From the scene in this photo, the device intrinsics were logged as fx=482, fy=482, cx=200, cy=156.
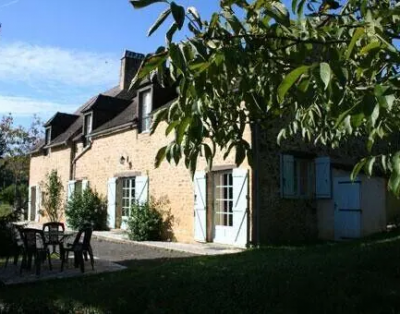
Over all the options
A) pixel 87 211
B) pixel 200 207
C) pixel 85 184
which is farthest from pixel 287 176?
pixel 85 184

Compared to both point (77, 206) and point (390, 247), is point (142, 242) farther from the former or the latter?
point (390, 247)

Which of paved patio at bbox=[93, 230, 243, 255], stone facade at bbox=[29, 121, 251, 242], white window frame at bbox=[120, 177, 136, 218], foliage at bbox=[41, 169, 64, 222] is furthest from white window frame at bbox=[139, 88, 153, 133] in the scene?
foliage at bbox=[41, 169, 64, 222]

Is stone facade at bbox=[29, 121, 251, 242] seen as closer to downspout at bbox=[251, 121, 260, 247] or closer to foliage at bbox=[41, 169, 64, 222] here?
downspout at bbox=[251, 121, 260, 247]

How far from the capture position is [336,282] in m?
6.20

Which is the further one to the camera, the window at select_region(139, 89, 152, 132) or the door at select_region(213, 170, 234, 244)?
the window at select_region(139, 89, 152, 132)

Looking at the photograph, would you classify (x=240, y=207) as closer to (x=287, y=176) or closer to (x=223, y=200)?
(x=223, y=200)

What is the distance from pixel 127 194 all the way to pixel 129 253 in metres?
5.66

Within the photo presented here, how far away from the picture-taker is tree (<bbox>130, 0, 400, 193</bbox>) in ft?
5.86

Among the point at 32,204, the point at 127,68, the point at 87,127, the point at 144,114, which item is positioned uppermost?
the point at 127,68

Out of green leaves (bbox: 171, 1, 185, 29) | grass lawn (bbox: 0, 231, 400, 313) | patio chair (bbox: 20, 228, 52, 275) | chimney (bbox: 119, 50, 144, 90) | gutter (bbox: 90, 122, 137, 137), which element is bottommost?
grass lawn (bbox: 0, 231, 400, 313)

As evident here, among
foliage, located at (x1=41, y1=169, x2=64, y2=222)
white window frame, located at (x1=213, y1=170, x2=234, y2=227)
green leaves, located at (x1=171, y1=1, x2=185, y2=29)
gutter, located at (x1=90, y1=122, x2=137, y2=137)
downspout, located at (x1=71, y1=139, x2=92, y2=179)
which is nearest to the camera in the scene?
Result: green leaves, located at (x1=171, y1=1, x2=185, y2=29)

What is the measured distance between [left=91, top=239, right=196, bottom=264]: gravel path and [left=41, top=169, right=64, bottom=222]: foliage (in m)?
8.62

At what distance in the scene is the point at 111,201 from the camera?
17266 mm

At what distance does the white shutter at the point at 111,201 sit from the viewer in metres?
17.1
